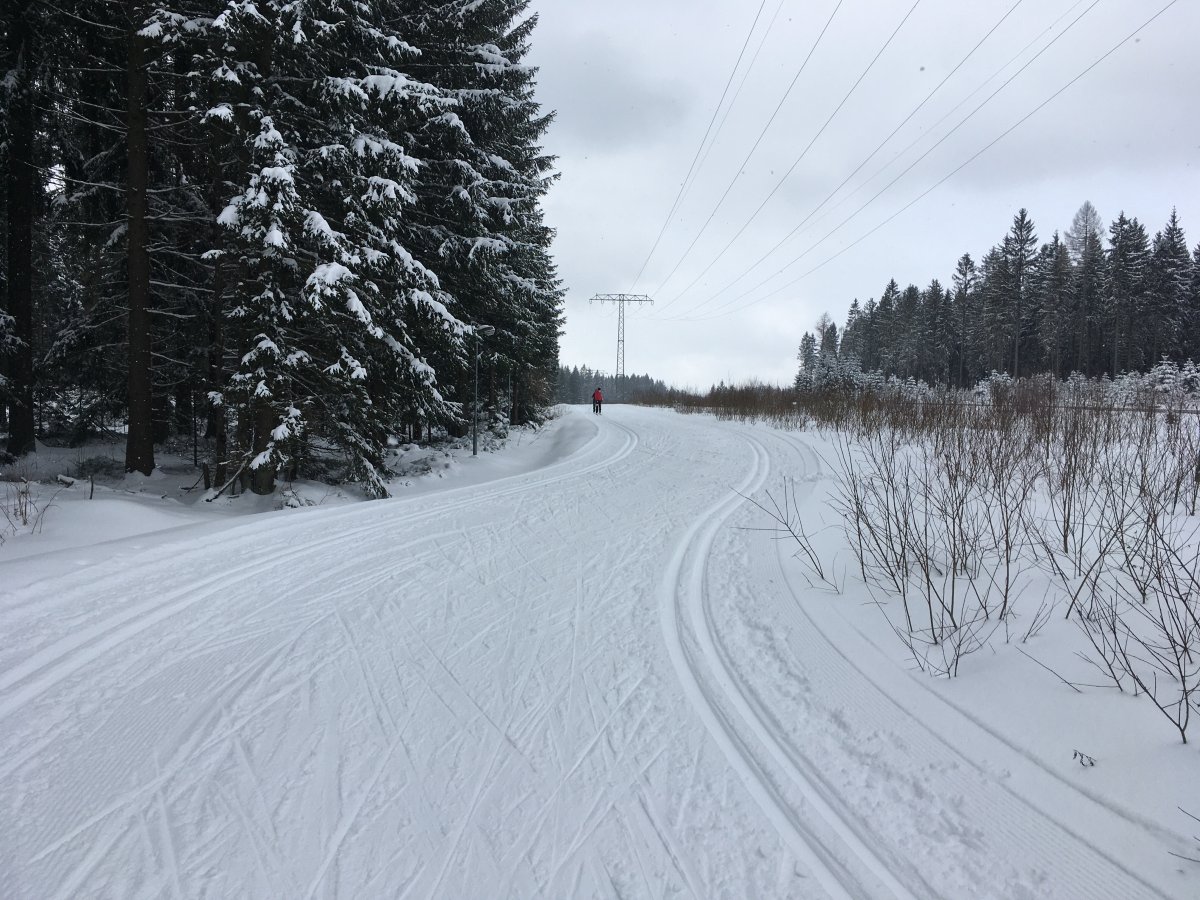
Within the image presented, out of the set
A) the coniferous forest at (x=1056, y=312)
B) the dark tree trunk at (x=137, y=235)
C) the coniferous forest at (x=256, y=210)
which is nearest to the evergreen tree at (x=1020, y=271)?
the coniferous forest at (x=1056, y=312)

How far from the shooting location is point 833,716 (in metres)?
2.77

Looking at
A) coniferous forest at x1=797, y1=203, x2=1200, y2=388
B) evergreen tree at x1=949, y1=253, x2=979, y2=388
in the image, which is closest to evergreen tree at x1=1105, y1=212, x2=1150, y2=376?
coniferous forest at x1=797, y1=203, x2=1200, y2=388

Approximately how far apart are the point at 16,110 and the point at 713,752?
1598 centimetres

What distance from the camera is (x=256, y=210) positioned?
7.23 m

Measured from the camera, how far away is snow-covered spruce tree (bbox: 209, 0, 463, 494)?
7.45 meters

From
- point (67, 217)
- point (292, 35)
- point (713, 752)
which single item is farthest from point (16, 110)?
point (713, 752)

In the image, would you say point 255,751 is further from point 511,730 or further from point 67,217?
point 67,217

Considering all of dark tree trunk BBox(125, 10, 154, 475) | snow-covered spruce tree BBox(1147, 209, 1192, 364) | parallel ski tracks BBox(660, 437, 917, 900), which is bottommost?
parallel ski tracks BBox(660, 437, 917, 900)

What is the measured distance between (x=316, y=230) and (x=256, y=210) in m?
0.76

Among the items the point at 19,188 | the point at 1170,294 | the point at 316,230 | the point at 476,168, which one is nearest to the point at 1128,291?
the point at 1170,294

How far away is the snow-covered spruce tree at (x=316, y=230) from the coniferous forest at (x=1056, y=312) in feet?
68.9

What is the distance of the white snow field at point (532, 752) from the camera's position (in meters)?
1.82

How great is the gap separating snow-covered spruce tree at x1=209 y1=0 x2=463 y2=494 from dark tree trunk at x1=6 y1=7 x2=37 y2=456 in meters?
4.80

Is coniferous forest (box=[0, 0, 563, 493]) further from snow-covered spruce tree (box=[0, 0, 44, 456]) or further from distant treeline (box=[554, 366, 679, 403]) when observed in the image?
distant treeline (box=[554, 366, 679, 403])
